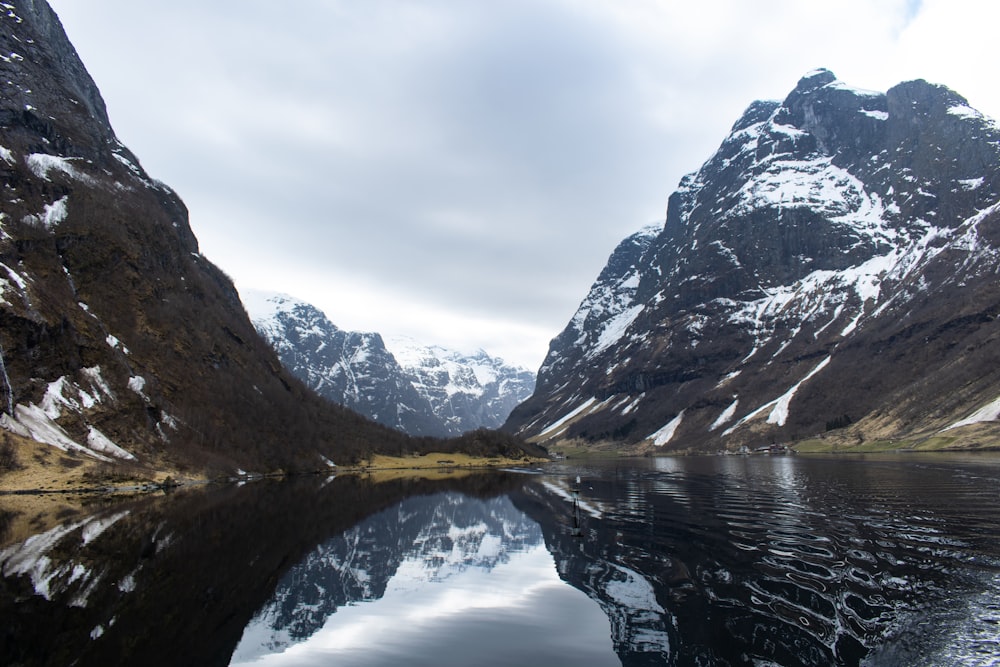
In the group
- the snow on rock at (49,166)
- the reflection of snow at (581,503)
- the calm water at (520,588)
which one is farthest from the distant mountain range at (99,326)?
the reflection of snow at (581,503)

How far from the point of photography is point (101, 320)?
122 m

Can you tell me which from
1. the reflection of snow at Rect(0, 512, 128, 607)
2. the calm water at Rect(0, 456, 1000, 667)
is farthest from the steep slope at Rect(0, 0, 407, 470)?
the reflection of snow at Rect(0, 512, 128, 607)

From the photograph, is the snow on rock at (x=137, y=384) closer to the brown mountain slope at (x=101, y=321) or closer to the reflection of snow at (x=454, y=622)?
the brown mountain slope at (x=101, y=321)

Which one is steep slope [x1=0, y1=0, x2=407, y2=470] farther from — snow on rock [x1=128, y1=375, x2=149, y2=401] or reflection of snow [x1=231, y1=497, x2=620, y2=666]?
reflection of snow [x1=231, y1=497, x2=620, y2=666]

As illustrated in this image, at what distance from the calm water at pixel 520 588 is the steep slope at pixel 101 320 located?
51.0 meters

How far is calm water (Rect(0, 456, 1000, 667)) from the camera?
68.3 ft

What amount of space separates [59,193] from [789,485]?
162933mm

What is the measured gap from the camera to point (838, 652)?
19.3 meters

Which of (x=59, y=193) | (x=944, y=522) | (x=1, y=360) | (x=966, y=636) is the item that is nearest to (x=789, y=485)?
(x=944, y=522)

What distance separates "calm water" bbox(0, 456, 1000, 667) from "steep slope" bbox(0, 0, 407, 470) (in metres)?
51.0

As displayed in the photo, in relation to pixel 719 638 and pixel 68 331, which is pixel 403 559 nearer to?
pixel 719 638

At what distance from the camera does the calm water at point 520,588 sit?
820 inches

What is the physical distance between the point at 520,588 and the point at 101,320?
122 m

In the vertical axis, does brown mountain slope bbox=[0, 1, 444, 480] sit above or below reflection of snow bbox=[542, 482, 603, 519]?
above
